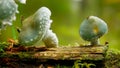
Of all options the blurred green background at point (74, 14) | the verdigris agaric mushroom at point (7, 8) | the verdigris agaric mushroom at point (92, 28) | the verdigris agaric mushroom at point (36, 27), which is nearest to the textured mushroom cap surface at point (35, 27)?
the verdigris agaric mushroom at point (36, 27)

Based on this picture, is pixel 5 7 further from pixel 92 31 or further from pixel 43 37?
pixel 92 31

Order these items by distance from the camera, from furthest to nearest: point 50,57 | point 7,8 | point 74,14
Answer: point 74,14, point 50,57, point 7,8

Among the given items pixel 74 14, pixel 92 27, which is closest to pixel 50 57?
pixel 92 27

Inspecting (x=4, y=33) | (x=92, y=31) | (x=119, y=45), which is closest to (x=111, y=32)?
(x=119, y=45)

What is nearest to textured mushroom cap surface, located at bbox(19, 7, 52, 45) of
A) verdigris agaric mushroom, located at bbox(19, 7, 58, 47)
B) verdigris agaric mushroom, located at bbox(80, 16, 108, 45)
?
verdigris agaric mushroom, located at bbox(19, 7, 58, 47)

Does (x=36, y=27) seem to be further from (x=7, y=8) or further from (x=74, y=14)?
(x=74, y=14)

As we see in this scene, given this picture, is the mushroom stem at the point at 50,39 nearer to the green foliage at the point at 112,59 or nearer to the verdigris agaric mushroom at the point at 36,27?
the verdigris agaric mushroom at the point at 36,27

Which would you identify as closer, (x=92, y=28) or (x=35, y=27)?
(x=35, y=27)
